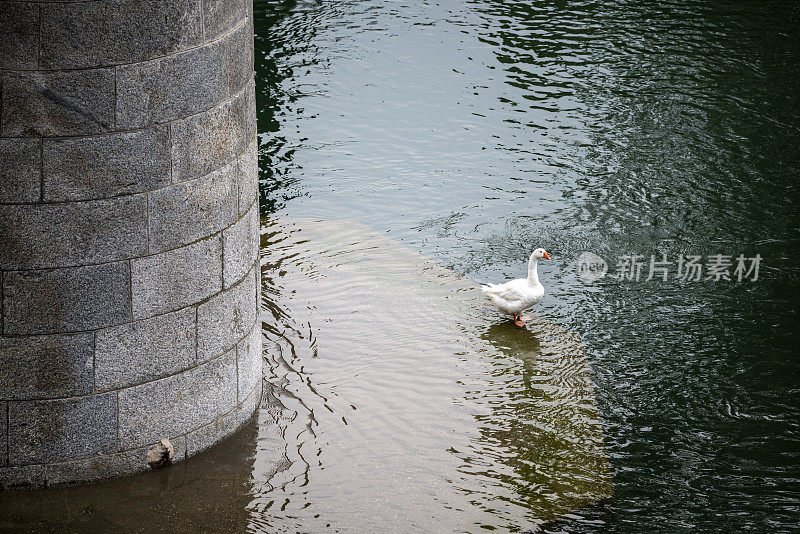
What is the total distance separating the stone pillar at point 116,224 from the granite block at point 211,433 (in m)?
0.02

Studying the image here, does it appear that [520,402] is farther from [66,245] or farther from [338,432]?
[66,245]

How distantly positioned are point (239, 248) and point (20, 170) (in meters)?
2.20

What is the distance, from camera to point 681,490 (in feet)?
32.2

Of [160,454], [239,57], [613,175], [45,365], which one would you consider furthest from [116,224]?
[613,175]

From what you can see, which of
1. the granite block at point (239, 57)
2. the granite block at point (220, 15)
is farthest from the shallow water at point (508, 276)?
the granite block at point (220, 15)

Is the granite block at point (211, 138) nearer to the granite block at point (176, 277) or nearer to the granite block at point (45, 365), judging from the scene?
the granite block at point (176, 277)

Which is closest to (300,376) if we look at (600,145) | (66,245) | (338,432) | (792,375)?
(338,432)

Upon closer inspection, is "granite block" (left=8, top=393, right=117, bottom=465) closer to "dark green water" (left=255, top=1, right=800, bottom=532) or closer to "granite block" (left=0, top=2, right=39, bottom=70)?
"granite block" (left=0, top=2, right=39, bottom=70)

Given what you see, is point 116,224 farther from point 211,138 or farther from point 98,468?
point 98,468

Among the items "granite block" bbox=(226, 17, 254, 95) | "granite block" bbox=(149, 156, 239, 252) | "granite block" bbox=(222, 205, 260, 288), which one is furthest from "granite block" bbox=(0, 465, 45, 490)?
"granite block" bbox=(226, 17, 254, 95)

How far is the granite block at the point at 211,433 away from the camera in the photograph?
30.9 feet

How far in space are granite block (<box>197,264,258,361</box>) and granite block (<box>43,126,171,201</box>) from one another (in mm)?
1370

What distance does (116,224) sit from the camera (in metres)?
8.36

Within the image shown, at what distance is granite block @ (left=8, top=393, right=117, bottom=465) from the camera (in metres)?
8.52
